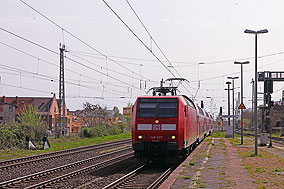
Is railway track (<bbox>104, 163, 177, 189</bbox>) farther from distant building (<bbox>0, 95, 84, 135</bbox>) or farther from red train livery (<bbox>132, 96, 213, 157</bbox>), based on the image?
distant building (<bbox>0, 95, 84, 135</bbox>)

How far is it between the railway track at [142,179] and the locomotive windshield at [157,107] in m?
2.35

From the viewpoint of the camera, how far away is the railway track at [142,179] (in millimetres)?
12789

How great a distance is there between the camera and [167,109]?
1788cm

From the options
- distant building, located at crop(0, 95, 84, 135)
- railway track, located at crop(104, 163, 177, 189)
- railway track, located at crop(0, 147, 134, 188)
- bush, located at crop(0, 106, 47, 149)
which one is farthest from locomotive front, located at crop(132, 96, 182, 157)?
distant building, located at crop(0, 95, 84, 135)

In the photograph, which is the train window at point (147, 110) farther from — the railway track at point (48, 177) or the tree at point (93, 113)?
the tree at point (93, 113)

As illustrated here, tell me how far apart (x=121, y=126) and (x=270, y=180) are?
5429 centimetres

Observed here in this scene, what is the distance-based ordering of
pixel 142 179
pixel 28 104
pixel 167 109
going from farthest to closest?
pixel 28 104 < pixel 167 109 < pixel 142 179

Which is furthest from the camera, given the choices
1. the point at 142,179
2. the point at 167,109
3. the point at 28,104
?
the point at 28,104

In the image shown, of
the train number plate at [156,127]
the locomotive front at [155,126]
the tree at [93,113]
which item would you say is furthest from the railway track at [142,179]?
the tree at [93,113]

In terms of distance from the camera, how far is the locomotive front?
17.5 m

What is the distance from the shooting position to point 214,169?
15.7 m

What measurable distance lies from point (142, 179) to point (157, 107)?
14.5 ft

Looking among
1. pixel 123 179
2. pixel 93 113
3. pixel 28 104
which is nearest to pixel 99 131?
pixel 93 113

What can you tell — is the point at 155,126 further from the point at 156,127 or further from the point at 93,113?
the point at 93,113
